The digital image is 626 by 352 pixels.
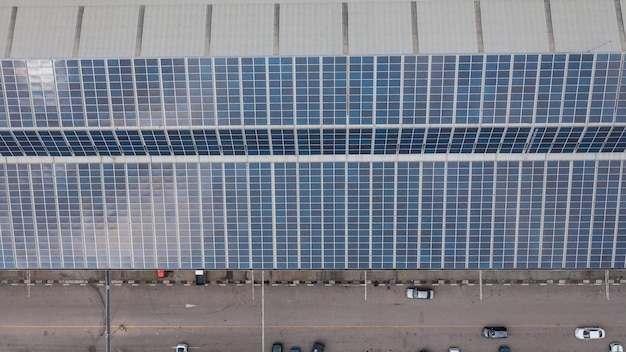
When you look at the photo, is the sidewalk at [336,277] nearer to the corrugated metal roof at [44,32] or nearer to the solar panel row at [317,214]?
the solar panel row at [317,214]

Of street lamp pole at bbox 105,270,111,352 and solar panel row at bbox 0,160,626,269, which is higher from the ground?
solar panel row at bbox 0,160,626,269

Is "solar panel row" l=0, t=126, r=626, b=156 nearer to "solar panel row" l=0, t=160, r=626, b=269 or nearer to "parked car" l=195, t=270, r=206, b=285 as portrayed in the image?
"solar panel row" l=0, t=160, r=626, b=269

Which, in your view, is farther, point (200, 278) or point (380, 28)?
point (200, 278)

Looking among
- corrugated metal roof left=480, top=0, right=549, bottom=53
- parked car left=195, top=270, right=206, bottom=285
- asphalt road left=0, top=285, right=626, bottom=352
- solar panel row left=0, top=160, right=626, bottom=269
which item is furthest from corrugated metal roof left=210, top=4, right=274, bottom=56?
asphalt road left=0, top=285, right=626, bottom=352

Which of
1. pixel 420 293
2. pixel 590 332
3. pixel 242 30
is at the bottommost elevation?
pixel 590 332

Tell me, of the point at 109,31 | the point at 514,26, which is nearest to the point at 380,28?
the point at 514,26

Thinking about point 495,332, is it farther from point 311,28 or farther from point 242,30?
point 242,30

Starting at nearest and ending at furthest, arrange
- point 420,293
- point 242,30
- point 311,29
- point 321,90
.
→ 1. point 321,90
2. point 311,29
3. point 242,30
4. point 420,293

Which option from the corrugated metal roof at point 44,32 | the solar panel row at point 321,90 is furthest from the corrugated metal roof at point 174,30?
the corrugated metal roof at point 44,32
